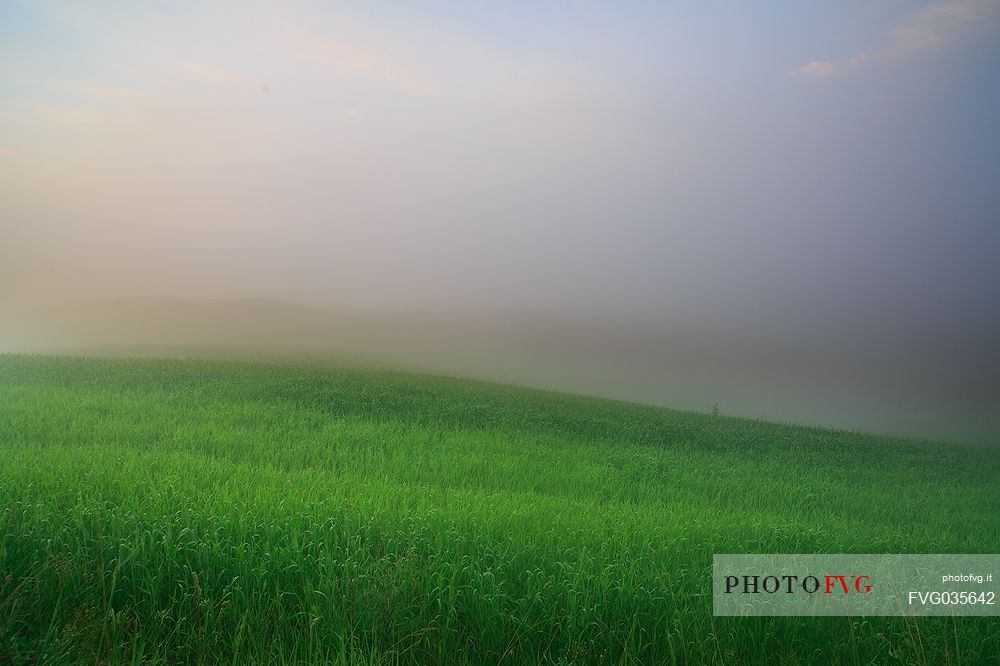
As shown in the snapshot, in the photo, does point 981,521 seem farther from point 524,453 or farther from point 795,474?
point 524,453

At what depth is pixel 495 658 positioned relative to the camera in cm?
485

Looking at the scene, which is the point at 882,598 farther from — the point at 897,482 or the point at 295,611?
the point at 897,482

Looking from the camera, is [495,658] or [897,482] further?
[897,482]

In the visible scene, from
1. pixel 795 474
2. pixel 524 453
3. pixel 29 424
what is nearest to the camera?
pixel 29 424

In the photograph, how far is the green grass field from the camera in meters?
4.89

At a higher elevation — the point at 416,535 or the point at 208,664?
the point at 416,535

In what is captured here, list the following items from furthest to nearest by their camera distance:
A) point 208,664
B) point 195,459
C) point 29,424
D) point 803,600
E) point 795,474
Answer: point 795,474
point 29,424
point 195,459
point 803,600
point 208,664

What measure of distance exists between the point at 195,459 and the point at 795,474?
14306mm

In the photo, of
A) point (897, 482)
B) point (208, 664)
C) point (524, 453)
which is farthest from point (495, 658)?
point (897, 482)

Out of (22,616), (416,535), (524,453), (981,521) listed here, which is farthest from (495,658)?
(981,521)

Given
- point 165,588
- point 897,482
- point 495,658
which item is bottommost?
point 897,482

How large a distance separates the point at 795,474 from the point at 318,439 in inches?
486

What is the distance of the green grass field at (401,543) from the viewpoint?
4887mm

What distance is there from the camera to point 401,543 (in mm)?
6199
